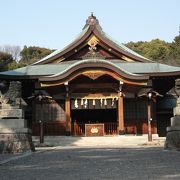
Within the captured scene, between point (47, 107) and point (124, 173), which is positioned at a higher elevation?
point (47, 107)

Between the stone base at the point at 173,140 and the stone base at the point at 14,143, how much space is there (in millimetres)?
4745

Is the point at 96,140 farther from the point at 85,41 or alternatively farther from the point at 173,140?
the point at 173,140

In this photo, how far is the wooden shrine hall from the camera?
874 inches

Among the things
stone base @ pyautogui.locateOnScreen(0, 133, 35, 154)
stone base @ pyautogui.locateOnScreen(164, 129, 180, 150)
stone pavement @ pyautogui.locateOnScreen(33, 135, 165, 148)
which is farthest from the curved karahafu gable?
stone base @ pyautogui.locateOnScreen(0, 133, 35, 154)

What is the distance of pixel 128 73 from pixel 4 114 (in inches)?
415

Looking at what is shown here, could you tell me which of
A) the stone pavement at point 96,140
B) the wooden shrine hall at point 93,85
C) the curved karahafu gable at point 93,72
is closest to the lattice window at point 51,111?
the wooden shrine hall at point 93,85

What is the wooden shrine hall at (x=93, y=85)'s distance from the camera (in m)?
22.2

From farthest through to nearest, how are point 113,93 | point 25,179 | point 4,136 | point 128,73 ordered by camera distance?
point 113,93 → point 128,73 → point 4,136 → point 25,179

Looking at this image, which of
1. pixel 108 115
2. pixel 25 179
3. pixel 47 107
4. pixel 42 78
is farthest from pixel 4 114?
pixel 108 115

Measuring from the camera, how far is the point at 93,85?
2330 centimetres

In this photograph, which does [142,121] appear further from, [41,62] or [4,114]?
[4,114]

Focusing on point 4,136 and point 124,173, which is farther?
point 4,136

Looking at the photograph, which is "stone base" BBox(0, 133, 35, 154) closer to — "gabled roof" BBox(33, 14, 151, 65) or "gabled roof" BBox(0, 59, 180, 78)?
"gabled roof" BBox(0, 59, 180, 78)

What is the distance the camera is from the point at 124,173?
6.68 meters
